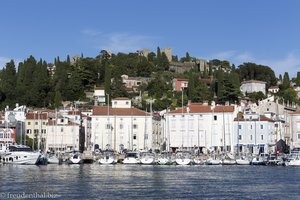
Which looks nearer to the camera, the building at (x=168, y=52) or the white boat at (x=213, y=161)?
the white boat at (x=213, y=161)

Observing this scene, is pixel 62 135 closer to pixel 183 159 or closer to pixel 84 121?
pixel 84 121

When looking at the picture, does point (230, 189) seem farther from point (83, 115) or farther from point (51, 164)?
point (83, 115)

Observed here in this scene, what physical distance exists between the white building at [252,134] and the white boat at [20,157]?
27101 mm

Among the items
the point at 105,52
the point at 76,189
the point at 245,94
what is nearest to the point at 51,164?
the point at 76,189

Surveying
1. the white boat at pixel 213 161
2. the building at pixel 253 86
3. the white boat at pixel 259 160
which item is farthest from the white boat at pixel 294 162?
the building at pixel 253 86

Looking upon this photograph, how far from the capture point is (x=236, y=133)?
8231 centimetres

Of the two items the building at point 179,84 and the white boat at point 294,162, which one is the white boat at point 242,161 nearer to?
the white boat at point 294,162

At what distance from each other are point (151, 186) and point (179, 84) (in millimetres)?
73983

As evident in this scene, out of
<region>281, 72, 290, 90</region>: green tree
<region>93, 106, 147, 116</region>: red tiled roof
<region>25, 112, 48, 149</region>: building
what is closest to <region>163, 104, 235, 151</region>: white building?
<region>93, 106, 147, 116</region>: red tiled roof

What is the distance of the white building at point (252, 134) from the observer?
82.7 metres

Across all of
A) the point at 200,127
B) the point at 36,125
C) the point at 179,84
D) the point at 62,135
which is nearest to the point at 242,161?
the point at 200,127

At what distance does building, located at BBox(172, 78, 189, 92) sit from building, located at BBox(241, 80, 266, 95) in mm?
12880

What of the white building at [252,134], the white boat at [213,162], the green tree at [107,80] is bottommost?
the white boat at [213,162]

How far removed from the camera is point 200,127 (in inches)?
3275
